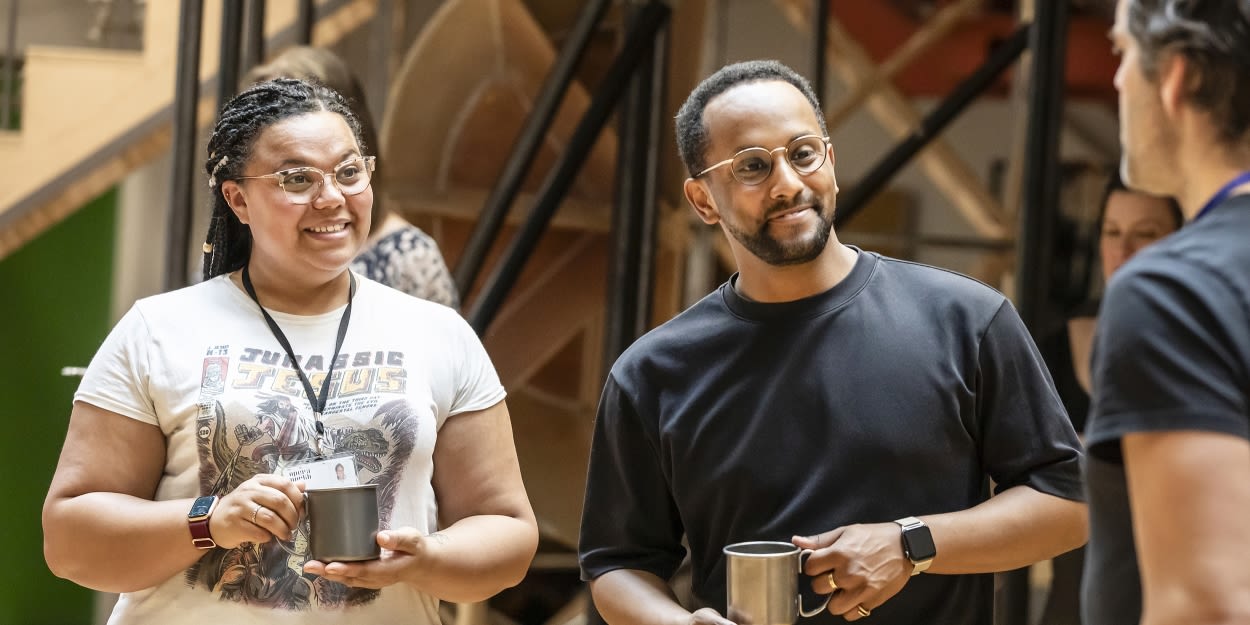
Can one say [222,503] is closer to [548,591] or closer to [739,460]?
[739,460]

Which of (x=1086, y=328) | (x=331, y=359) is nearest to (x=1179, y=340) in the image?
(x=331, y=359)

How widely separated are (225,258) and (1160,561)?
1.46 metres

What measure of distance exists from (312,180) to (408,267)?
2.38 feet

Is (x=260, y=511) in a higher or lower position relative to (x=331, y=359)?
lower

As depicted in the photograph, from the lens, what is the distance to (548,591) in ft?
19.9

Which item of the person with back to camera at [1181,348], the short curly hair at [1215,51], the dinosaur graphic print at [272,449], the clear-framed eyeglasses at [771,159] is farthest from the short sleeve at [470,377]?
the short curly hair at [1215,51]

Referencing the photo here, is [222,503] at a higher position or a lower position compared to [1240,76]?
lower

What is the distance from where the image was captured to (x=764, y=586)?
166 centimetres

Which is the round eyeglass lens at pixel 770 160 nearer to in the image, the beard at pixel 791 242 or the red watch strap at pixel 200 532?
the beard at pixel 791 242

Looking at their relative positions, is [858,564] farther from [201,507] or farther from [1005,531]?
[201,507]

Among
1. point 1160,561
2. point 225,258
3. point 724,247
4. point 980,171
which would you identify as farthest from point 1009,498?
point 980,171

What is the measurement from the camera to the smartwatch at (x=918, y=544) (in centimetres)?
179

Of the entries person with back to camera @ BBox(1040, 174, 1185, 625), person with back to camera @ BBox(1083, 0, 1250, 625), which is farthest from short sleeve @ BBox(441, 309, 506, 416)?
person with back to camera @ BBox(1040, 174, 1185, 625)

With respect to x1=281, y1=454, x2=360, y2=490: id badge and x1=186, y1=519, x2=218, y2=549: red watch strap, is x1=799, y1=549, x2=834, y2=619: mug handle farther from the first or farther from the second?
x1=186, y1=519, x2=218, y2=549: red watch strap
